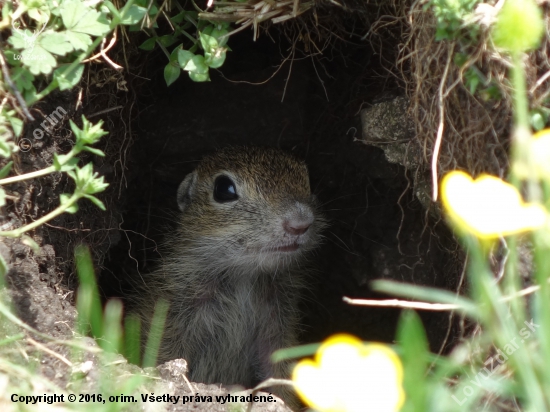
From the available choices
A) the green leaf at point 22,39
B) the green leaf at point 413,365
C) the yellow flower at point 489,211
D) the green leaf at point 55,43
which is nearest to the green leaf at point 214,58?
the green leaf at point 55,43

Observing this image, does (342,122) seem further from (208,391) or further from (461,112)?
(208,391)

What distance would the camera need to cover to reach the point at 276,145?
255 inches

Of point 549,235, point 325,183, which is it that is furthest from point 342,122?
point 549,235

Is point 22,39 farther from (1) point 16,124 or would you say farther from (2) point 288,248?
(2) point 288,248

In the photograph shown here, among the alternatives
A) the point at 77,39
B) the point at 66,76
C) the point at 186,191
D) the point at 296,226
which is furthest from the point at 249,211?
the point at 77,39

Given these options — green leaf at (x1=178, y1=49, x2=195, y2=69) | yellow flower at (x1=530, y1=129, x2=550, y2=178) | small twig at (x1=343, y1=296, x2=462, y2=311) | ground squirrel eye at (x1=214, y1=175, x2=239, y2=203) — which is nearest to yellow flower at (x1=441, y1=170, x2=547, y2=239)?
yellow flower at (x1=530, y1=129, x2=550, y2=178)

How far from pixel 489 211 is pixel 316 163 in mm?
4624

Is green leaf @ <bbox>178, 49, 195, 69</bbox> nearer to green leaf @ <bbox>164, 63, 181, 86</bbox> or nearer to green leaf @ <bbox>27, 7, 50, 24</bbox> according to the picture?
green leaf @ <bbox>164, 63, 181, 86</bbox>

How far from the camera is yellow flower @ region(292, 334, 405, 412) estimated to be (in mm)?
1576

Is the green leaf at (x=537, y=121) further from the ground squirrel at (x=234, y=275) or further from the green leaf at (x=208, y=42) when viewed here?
the ground squirrel at (x=234, y=275)

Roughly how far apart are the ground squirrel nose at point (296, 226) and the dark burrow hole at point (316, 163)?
0.90 meters

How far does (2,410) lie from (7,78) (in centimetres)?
169

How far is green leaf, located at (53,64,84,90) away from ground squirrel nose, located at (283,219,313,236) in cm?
189

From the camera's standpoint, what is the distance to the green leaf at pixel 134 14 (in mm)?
3424
